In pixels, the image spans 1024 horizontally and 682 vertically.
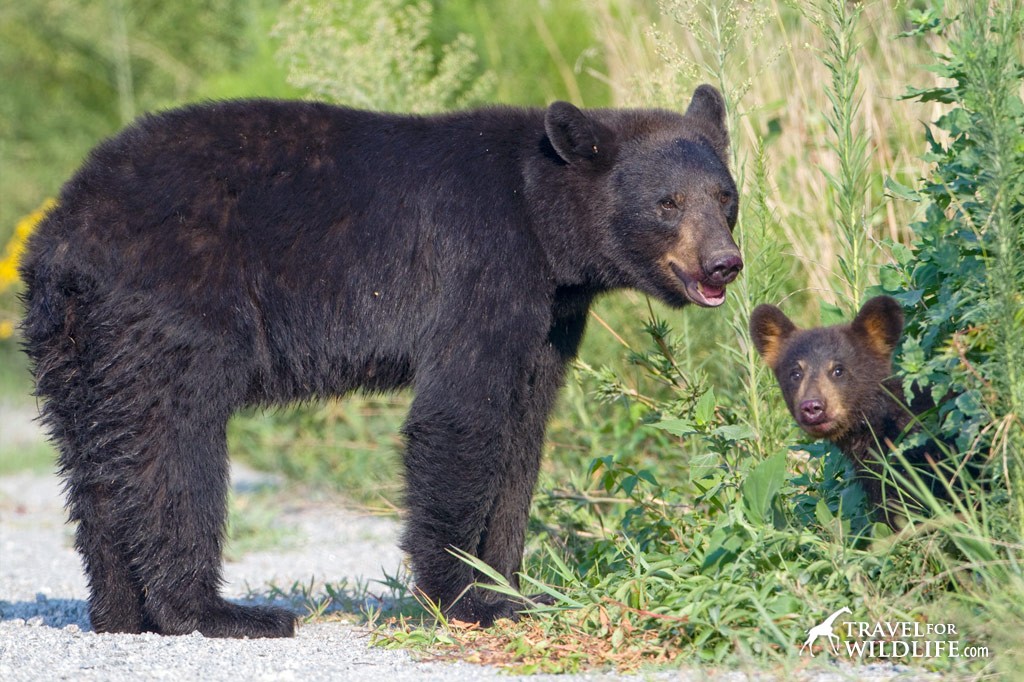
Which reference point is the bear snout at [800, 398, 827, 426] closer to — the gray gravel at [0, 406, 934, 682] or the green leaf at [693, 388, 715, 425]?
the green leaf at [693, 388, 715, 425]

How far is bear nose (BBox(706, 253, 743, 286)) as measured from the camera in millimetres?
5230

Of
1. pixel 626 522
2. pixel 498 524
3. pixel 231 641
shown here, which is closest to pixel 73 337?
pixel 231 641

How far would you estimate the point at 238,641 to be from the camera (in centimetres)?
507

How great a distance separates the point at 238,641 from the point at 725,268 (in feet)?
8.54

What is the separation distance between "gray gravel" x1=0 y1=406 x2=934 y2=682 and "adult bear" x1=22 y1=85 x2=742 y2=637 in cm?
40

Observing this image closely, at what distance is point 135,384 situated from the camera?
5.15 metres

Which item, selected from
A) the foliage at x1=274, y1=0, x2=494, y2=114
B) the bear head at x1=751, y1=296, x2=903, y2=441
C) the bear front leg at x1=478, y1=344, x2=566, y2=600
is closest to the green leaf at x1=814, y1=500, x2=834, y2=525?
the bear head at x1=751, y1=296, x2=903, y2=441

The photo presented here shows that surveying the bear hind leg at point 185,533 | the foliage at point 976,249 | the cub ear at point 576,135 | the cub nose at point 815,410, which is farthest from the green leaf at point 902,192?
the bear hind leg at point 185,533

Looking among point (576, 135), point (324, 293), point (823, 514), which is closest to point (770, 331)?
point (823, 514)

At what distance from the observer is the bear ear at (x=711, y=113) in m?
5.98

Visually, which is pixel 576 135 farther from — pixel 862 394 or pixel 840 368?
pixel 862 394

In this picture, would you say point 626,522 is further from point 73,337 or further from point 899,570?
point 73,337

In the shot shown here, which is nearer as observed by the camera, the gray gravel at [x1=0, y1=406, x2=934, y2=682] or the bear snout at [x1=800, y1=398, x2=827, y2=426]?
the gray gravel at [x1=0, y1=406, x2=934, y2=682]

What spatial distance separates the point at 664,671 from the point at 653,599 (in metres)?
0.38
